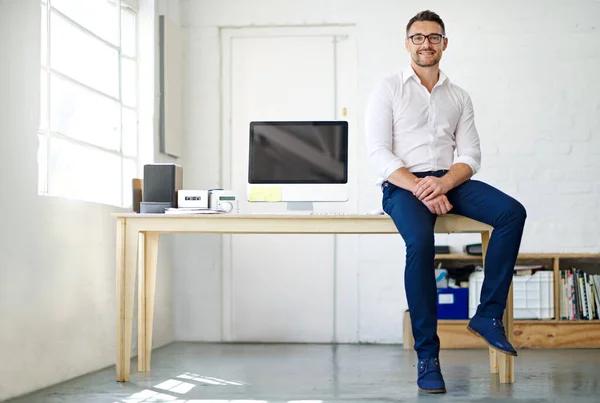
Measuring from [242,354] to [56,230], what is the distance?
142 centimetres

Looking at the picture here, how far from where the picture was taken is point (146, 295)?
3.98 metres

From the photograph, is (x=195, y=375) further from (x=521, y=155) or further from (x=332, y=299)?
(x=521, y=155)

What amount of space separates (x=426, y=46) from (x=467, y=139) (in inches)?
16.5

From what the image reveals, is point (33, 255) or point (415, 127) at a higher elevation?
point (415, 127)

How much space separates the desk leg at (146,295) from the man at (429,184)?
114 cm

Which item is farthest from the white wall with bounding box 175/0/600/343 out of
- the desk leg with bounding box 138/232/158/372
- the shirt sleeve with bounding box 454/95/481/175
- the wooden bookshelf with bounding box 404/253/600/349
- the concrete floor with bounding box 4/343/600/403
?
the shirt sleeve with bounding box 454/95/481/175

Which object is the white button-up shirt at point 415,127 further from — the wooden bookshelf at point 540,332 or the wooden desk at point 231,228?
the wooden bookshelf at point 540,332

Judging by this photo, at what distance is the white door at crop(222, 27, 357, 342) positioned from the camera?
Result: 214 inches

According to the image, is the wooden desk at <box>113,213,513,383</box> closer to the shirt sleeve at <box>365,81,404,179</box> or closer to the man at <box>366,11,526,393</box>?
the man at <box>366,11,526,393</box>

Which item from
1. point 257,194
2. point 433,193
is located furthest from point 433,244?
point 257,194

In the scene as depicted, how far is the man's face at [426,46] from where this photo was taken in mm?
3592

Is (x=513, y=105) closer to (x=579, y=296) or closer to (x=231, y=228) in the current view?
(x=579, y=296)

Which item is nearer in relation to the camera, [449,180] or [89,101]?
[449,180]

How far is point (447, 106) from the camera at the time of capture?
3664mm
